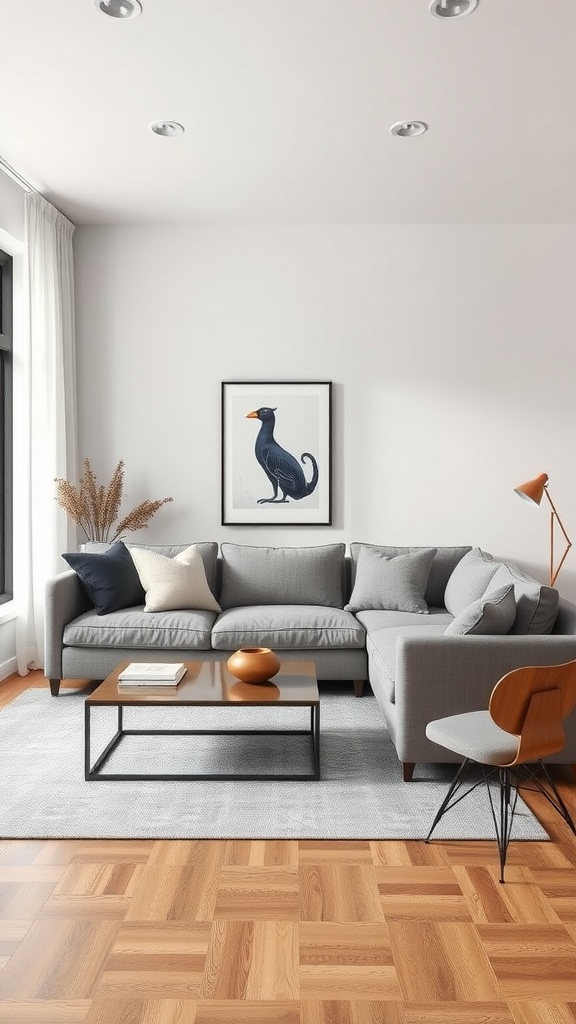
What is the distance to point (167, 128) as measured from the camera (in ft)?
13.6

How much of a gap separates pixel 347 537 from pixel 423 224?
224 cm

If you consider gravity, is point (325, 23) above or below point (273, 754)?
above

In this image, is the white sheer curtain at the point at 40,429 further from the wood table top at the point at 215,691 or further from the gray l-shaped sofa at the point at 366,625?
the wood table top at the point at 215,691

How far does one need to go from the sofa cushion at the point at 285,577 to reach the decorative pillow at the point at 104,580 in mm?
672

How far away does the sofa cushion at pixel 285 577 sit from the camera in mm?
5234

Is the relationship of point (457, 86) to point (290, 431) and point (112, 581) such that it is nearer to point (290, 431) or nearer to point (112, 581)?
point (290, 431)

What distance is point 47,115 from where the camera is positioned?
4.02m

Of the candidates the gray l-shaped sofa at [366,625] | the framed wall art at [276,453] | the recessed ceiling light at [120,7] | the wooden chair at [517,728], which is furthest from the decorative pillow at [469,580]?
the recessed ceiling light at [120,7]

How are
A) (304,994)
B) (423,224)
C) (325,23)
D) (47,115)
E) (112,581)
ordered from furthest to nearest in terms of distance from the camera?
(423,224)
(112,581)
(47,115)
(325,23)
(304,994)

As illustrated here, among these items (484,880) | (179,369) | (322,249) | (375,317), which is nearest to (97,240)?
(179,369)

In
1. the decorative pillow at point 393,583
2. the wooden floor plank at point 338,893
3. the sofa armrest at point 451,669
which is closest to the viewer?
the wooden floor plank at point 338,893

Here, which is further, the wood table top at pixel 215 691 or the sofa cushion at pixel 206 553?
the sofa cushion at pixel 206 553

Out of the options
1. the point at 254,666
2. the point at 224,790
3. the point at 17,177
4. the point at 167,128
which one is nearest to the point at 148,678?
the point at 254,666

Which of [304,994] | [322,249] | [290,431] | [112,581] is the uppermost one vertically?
[322,249]
